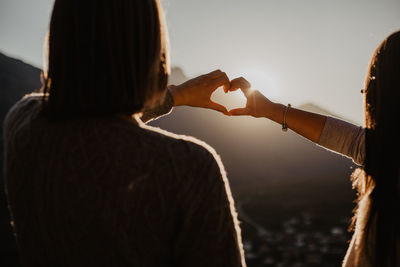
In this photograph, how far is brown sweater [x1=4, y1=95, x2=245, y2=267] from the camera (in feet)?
2.93

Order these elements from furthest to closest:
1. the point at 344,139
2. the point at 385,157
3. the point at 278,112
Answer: the point at 278,112, the point at 344,139, the point at 385,157

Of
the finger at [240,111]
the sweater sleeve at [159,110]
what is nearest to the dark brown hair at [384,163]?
the finger at [240,111]

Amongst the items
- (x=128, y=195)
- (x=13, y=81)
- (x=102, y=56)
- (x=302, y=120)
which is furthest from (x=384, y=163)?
(x=13, y=81)

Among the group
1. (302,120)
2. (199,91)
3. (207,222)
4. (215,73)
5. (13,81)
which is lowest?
(13,81)

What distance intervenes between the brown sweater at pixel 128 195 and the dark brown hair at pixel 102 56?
0.19 ft

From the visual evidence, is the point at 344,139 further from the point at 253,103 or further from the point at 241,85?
the point at 241,85

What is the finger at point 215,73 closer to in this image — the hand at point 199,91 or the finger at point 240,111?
the hand at point 199,91

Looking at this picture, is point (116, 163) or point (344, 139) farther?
point (344, 139)

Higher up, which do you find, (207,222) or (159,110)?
(159,110)

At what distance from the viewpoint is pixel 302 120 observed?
217 centimetres

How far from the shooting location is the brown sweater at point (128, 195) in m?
0.89

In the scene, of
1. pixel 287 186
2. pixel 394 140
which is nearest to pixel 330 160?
pixel 287 186

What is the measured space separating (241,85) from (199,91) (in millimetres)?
388

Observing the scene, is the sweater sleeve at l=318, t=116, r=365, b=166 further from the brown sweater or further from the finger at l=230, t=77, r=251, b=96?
the brown sweater
